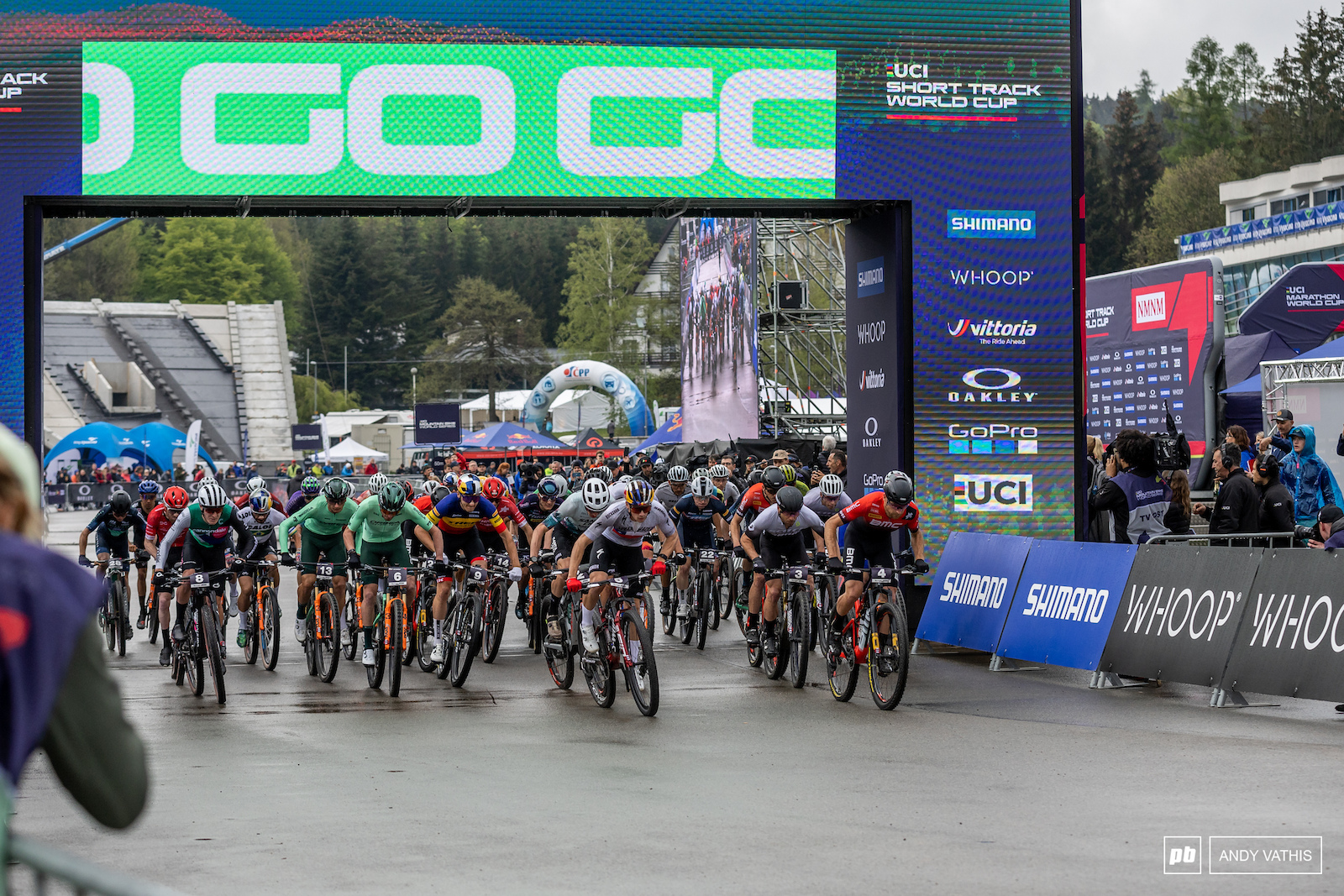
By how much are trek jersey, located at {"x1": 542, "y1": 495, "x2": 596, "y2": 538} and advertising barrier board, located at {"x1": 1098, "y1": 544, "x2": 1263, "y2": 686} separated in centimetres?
482

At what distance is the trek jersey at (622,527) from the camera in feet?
39.8

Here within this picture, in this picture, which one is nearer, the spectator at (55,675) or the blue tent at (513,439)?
the spectator at (55,675)

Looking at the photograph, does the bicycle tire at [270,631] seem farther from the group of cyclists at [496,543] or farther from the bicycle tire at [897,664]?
the bicycle tire at [897,664]

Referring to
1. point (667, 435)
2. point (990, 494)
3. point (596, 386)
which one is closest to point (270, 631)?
point (990, 494)

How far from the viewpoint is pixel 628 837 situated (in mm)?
6980

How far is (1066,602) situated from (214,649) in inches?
283

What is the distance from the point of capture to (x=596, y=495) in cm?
1269

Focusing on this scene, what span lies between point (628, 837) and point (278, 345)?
82570 millimetres

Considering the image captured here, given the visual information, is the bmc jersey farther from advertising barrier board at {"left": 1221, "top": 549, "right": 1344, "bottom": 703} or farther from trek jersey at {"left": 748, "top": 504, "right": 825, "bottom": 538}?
advertising barrier board at {"left": 1221, "top": 549, "right": 1344, "bottom": 703}

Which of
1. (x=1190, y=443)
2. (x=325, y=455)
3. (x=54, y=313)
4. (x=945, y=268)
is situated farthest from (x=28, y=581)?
(x=54, y=313)

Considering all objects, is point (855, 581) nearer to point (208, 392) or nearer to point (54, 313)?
point (208, 392)

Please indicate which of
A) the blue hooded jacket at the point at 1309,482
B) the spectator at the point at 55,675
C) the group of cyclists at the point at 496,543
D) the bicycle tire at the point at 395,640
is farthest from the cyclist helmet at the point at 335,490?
the spectator at the point at 55,675

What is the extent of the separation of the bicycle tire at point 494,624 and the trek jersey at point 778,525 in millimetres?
2768

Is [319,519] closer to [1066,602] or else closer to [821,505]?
[821,505]
